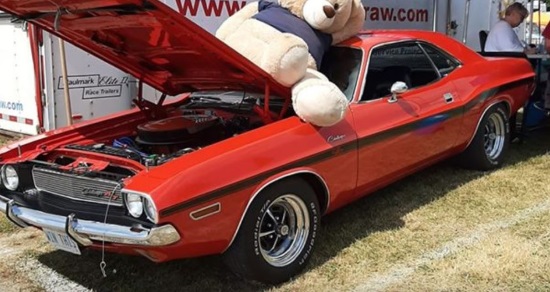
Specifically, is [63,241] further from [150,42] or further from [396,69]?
[396,69]

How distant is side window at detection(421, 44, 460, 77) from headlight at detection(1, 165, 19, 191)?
3.28 m

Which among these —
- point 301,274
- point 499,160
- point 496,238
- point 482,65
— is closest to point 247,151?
point 301,274

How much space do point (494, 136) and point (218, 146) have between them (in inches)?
134

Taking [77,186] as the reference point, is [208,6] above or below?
above

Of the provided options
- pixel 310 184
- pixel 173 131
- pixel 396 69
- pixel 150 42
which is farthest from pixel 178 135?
pixel 396 69

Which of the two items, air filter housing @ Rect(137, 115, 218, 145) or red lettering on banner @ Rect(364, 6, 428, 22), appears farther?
red lettering on banner @ Rect(364, 6, 428, 22)

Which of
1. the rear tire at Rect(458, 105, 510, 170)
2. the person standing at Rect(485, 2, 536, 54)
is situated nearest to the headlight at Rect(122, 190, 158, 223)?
the rear tire at Rect(458, 105, 510, 170)

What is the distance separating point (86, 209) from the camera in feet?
11.0

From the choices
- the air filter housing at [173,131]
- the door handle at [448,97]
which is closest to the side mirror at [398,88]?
the door handle at [448,97]

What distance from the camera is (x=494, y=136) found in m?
5.83

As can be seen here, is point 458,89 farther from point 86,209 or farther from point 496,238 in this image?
point 86,209

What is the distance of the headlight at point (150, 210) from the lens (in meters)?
2.99

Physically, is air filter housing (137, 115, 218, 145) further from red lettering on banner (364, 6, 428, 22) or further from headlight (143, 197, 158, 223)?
red lettering on banner (364, 6, 428, 22)

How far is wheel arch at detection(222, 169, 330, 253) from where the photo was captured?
3362 mm
